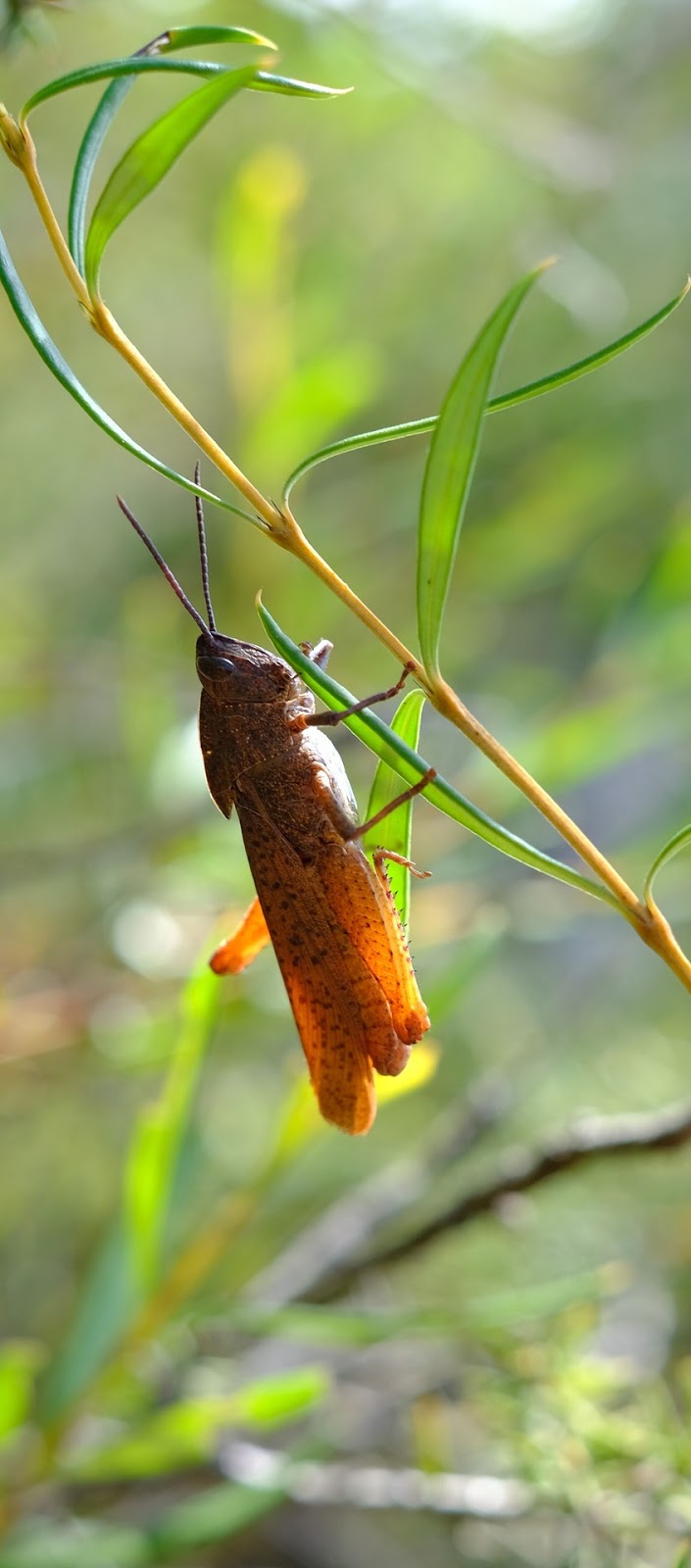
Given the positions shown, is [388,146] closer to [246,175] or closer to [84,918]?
[246,175]

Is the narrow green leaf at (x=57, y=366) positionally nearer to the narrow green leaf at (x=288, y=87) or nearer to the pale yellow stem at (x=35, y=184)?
the pale yellow stem at (x=35, y=184)

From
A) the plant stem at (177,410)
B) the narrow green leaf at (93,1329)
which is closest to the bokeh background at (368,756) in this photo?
the narrow green leaf at (93,1329)

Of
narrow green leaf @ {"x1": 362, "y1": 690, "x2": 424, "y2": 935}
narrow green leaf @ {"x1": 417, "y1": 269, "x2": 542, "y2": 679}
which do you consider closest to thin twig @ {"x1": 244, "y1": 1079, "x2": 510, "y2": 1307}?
narrow green leaf @ {"x1": 362, "y1": 690, "x2": 424, "y2": 935}

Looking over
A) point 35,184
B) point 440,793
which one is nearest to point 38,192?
point 35,184

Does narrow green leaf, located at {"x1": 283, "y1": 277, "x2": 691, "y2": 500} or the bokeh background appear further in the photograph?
the bokeh background

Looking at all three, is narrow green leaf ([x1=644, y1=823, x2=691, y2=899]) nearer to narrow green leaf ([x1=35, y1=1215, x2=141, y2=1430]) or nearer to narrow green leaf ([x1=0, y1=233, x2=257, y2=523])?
narrow green leaf ([x1=0, y1=233, x2=257, y2=523])

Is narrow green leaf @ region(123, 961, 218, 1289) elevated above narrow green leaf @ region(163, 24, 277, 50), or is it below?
below
